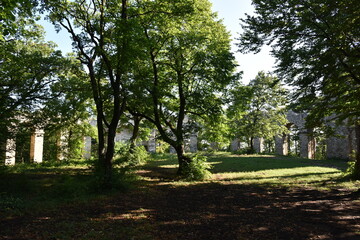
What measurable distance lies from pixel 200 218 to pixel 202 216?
6.6 inches

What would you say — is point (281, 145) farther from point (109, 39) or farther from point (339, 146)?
point (109, 39)

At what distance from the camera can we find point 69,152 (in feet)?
59.4

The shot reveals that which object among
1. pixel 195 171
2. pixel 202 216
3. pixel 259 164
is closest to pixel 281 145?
pixel 259 164

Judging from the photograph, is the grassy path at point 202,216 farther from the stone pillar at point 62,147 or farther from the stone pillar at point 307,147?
the stone pillar at point 307,147


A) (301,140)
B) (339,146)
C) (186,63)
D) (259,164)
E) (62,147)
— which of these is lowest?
(259,164)

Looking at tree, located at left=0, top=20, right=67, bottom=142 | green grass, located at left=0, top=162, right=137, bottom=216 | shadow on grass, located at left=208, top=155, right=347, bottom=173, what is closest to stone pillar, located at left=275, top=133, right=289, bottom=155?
shadow on grass, located at left=208, top=155, right=347, bottom=173

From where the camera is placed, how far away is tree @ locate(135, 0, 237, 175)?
1090 centimetres

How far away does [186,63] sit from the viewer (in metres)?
12.1

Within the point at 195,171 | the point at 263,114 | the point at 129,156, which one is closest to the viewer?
the point at 195,171

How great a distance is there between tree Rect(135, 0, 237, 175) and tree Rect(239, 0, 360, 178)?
7.34 feet

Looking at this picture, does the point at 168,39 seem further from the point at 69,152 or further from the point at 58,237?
the point at 69,152

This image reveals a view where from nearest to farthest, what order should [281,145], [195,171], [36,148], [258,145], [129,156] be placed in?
[195,171], [129,156], [36,148], [281,145], [258,145]

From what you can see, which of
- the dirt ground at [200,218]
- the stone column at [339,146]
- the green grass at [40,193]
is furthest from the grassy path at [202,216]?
the stone column at [339,146]

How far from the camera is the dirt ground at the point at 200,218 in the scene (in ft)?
15.8
